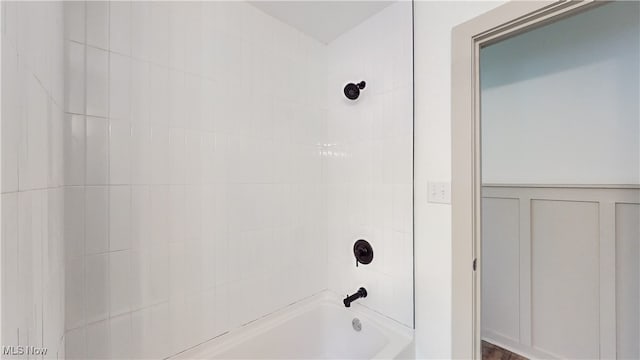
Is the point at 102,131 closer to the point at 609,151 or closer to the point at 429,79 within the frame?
the point at 429,79

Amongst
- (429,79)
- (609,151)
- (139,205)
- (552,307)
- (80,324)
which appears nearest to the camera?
(80,324)

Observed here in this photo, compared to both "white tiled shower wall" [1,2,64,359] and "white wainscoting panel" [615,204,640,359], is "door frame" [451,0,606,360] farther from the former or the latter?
"white tiled shower wall" [1,2,64,359]

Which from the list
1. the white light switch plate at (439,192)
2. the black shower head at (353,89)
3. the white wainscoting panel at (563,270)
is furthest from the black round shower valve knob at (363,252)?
the black shower head at (353,89)

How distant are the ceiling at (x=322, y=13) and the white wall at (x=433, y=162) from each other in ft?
1.04

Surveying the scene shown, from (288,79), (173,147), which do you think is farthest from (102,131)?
(288,79)

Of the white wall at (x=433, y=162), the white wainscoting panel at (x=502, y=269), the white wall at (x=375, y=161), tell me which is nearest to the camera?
the white wall at (x=433, y=162)

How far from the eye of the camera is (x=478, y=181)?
3.83 feet

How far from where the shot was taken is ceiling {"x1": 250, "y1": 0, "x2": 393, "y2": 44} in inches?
57.7

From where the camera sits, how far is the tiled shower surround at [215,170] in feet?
3.18

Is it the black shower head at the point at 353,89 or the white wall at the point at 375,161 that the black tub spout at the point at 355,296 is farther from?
the black shower head at the point at 353,89

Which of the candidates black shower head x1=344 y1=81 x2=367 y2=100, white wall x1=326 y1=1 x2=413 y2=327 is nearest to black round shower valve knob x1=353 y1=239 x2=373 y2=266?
white wall x1=326 y1=1 x2=413 y2=327

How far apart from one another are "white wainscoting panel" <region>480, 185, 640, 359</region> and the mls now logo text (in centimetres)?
165

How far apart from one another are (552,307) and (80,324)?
2664 millimetres

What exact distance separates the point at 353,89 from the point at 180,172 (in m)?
1.10
